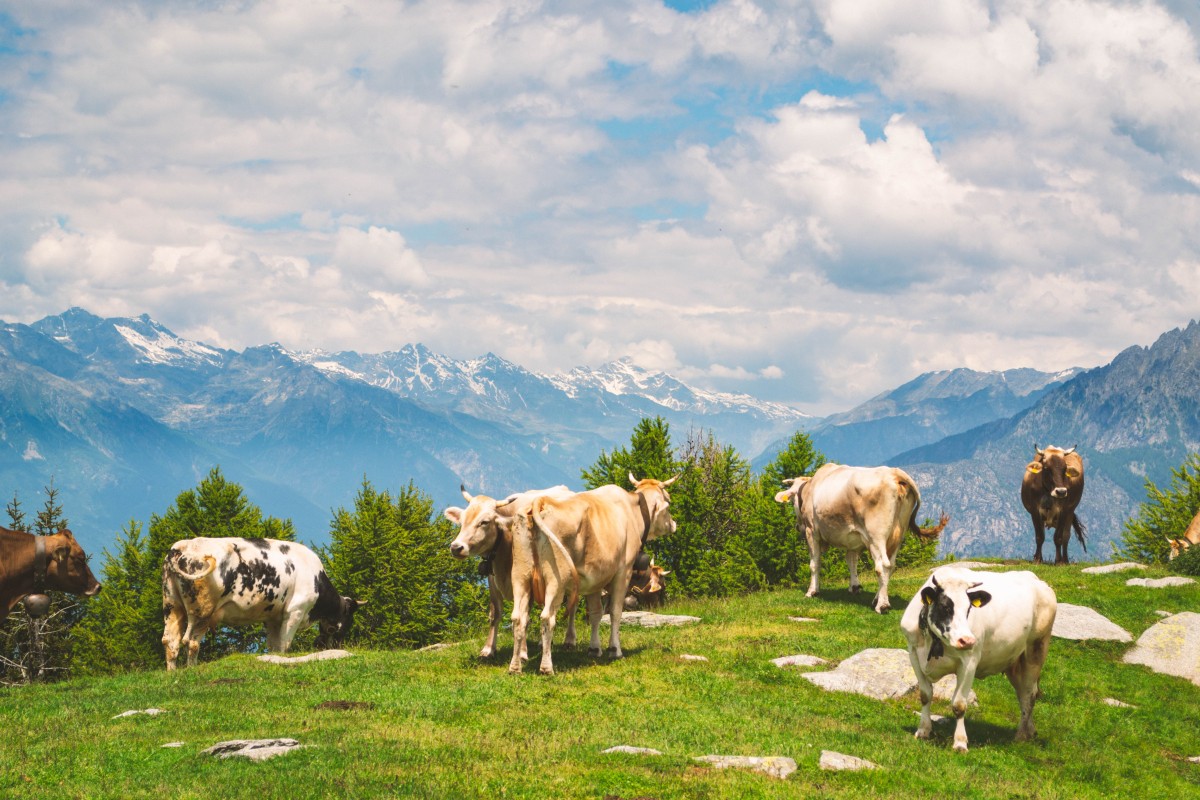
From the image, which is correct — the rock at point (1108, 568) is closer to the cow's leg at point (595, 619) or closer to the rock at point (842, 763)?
the cow's leg at point (595, 619)

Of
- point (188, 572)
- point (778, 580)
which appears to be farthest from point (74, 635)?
point (778, 580)

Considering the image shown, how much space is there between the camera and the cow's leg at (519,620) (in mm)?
17734

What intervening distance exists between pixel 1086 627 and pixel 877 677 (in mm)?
7321

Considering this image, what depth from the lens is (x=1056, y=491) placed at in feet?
112

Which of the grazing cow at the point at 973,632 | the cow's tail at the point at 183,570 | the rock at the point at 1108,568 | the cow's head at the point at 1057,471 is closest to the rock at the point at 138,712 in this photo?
the cow's tail at the point at 183,570

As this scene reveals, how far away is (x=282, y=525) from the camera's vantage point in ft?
180

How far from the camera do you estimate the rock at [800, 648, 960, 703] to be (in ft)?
56.8

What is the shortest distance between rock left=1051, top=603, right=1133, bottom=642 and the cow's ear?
862 centimetres

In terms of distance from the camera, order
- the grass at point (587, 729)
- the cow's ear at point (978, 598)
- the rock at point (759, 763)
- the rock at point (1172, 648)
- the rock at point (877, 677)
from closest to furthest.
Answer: the grass at point (587, 729)
the rock at point (759, 763)
the cow's ear at point (978, 598)
the rock at point (877, 677)
the rock at point (1172, 648)

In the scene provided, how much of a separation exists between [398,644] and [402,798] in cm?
3945

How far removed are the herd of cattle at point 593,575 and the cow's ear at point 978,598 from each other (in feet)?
0.07

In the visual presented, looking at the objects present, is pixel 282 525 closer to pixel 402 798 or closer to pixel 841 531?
pixel 841 531

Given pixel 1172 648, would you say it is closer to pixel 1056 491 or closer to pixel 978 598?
pixel 978 598

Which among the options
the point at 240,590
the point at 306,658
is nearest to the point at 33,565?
the point at 306,658
